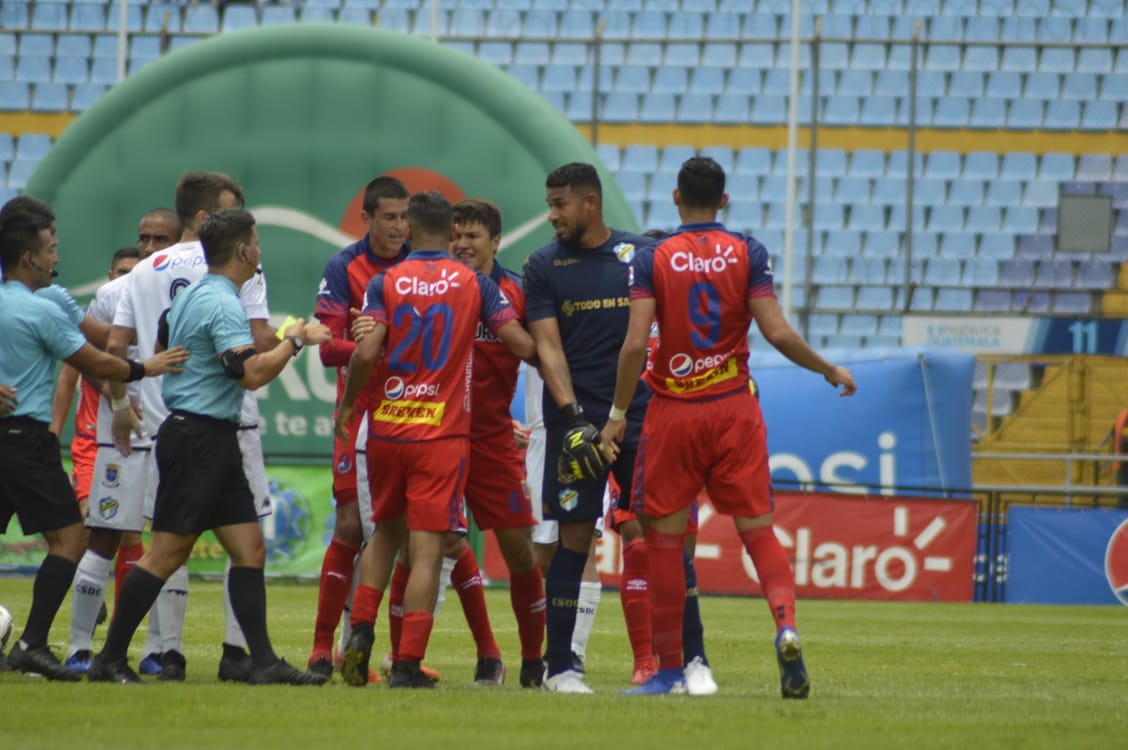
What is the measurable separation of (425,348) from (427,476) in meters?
0.55

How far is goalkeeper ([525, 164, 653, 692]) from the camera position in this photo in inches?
290

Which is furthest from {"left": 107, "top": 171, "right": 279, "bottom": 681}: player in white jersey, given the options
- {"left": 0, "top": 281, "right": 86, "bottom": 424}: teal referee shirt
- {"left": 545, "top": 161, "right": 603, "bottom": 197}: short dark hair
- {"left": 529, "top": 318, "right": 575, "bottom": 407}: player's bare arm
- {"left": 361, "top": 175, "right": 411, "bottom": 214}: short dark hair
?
{"left": 545, "top": 161, "right": 603, "bottom": 197}: short dark hair

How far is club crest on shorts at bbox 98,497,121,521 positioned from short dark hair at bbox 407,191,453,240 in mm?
1981

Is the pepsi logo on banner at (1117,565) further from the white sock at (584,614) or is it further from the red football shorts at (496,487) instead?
the red football shorts at (496,487)

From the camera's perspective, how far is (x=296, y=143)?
1783cm

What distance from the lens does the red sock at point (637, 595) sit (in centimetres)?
779

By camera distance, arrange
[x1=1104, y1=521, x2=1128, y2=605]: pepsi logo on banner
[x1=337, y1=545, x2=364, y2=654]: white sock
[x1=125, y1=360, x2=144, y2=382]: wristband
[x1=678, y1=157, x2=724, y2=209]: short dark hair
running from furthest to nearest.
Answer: [x1=1104, y1=521, x2=1128, y2=605]: pepsi logo on banner
[x1=337, y1=545, x2=364, y2=654]: white sock
[x1=125, y1=360, x2=144, y2=382]: wristband
[x1=678, y1=157, x2=724, y2=209]: short dark hair

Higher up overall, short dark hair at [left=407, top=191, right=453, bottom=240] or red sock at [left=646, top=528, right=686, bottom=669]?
short dark hair at [left=407, top=191, right=453, bottom=240]

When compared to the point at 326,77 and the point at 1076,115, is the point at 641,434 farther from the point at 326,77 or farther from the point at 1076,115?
the point at 1076,115

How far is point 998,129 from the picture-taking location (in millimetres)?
27234

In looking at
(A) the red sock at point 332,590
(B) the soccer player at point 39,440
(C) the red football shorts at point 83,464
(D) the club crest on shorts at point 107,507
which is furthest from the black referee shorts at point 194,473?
(C) the red football shorts at point 83,464

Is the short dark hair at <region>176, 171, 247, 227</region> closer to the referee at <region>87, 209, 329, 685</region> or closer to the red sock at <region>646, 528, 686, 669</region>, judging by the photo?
the referee at <region>87, 209, 329, 685</region>

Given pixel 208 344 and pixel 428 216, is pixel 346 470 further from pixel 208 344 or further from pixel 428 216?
pixel 428 216

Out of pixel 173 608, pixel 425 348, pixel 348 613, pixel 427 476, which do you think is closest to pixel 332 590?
pixel 348 613
